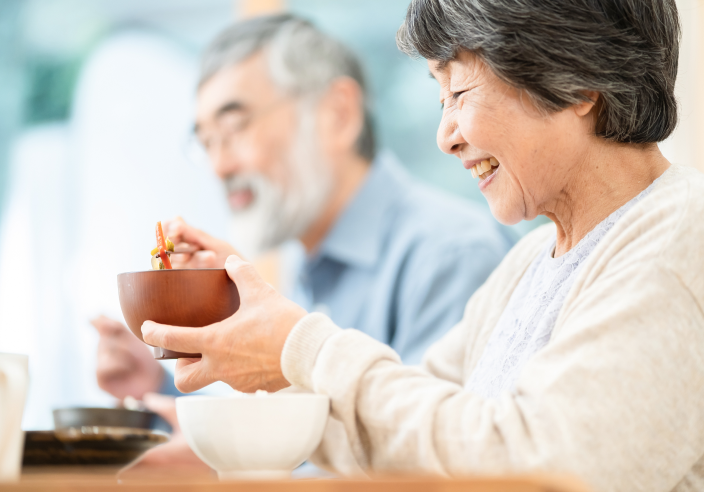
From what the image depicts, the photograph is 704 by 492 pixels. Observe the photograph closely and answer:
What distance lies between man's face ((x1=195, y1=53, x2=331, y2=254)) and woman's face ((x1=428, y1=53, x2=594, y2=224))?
5.64 ft

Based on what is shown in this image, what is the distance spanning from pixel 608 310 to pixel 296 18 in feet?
7.44

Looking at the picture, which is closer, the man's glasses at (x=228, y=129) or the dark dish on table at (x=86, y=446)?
the dark dish on table at (x=86, y=446)

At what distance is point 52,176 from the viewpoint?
2.98 meters

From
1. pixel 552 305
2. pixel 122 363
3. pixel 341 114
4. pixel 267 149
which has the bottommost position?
pixel 122 363

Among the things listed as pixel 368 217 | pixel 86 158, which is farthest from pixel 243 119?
pixel 86 158

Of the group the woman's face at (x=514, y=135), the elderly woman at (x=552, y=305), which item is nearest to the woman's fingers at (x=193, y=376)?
the elderly woman at (x=552, y=305)

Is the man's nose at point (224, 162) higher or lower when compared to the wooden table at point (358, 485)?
higher

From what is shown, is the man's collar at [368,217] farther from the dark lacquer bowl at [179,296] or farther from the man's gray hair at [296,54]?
the dark lacquer bowl at [179,296]

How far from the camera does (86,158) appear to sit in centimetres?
296

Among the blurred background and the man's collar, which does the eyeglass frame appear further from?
the man's collar

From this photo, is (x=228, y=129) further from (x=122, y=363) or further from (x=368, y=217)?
(x=122, y=363)

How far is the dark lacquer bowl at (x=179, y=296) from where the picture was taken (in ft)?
2.30

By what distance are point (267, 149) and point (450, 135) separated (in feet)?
5.87

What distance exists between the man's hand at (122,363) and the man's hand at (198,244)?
46 centimetres
